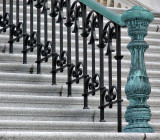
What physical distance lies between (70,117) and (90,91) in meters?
0.28

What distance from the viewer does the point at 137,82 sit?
17.0 feet

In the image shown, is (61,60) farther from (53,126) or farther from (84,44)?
(53,126)

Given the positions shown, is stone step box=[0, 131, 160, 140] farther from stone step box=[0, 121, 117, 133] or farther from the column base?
stone step box=[0, 121, 117, 133]

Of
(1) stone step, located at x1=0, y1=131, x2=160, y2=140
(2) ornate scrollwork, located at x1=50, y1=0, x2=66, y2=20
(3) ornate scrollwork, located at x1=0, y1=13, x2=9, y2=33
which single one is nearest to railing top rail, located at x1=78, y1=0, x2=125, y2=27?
(2) ornate scrollwork, located at x1=50, y1=0, x2=66, y2=20

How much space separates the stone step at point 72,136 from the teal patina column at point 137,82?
0.25 meters

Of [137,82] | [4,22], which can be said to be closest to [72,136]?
[137,82]

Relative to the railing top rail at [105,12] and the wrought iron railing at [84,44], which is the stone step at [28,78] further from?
the railing top rail at [105,12]

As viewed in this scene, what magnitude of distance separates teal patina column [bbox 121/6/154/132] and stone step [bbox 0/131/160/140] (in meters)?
0.25

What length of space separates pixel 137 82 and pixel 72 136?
735 millimetres

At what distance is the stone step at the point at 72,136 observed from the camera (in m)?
4.60

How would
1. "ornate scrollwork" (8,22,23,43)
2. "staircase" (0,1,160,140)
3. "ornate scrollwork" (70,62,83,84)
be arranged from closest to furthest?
"staircase" (0,1,160,140), "ornate scrollwork" (70,62,83,84), "ornate scrollwork" (8,22,23,43)

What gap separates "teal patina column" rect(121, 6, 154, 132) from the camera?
16.9 ft

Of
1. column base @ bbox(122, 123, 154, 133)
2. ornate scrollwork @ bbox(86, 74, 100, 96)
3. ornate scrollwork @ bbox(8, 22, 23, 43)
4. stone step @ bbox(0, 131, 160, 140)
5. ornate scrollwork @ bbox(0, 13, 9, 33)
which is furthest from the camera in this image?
ornate scrollwork @ bbox(0, 13, 9, 33)

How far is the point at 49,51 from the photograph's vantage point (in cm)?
661
